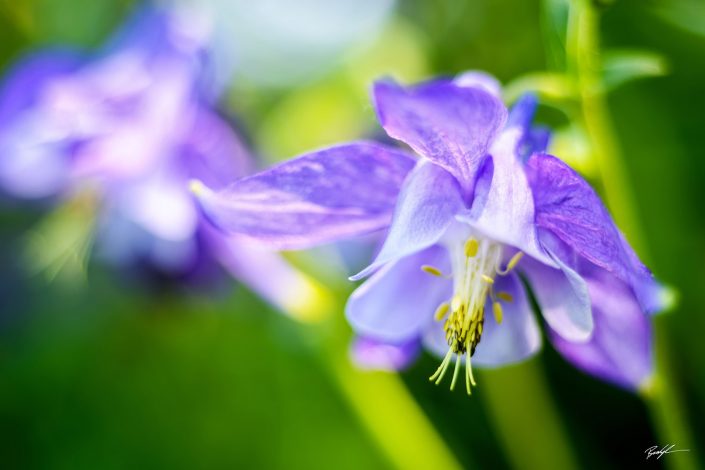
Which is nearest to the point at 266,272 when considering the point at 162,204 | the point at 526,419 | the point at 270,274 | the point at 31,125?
the point at 270,274

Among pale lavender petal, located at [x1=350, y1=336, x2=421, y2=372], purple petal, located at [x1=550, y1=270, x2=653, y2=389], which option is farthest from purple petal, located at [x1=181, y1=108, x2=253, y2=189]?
purple petal, located at [x1=550, y1=270, x2=653, y2=389]

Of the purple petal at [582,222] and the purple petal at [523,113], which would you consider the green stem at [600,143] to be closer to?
the purple petal at [523,113]

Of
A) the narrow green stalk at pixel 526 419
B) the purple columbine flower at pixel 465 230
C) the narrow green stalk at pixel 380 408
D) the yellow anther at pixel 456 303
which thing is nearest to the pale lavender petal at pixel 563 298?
the purple columbine flower at pixel 465 230

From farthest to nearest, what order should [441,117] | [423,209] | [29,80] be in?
[29,80] < [423,209] < [441,117]

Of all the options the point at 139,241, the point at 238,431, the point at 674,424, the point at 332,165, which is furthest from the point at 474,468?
the point at 332,165

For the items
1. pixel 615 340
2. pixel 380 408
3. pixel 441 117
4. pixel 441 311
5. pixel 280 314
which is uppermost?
pixel 441 117

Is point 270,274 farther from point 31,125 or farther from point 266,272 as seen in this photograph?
point 31,125
